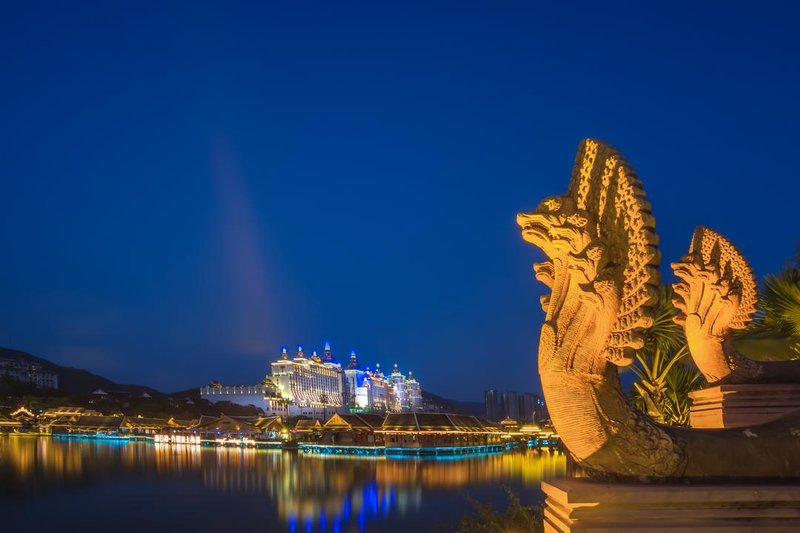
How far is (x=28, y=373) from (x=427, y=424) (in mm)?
124196

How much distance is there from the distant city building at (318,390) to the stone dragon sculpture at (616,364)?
108 metres

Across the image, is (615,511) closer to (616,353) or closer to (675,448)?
(675,448)

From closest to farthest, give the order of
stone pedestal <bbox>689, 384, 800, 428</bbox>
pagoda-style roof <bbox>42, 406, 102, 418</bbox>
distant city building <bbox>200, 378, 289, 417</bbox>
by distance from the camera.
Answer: stone pedestal <bbox>689, 384, 800, 428</bbox>
pagoda-style roof <bbox>42, 406, 102, 418</bbox>
distant city building <bbox>200, 378, 289, 417</bbox>

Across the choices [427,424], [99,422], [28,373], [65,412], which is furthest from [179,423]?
[28,373]

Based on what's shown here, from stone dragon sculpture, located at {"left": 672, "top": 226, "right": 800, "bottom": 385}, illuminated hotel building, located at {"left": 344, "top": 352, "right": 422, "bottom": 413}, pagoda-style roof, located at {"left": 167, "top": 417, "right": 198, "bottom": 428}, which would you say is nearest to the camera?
stone dragon sculpture, located at {"left": 672, "top": 226, "right": 800, "bottom": 385}

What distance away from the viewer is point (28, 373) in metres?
145

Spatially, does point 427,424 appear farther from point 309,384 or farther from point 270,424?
point 309,384

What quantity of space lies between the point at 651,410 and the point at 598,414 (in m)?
8.02

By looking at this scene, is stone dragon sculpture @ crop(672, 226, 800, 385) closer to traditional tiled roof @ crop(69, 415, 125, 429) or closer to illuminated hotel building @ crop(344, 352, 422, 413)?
traditional tiled roof @ crop(69, 415, 125, 429)

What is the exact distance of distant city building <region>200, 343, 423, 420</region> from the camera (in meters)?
114

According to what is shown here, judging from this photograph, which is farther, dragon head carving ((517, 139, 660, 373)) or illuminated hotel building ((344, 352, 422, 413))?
illuminated hotel building ((344, 352, 422, 413))

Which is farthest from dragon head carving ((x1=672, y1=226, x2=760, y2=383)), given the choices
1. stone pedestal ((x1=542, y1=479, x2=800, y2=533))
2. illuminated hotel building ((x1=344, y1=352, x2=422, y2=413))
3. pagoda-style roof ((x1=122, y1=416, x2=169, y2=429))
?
illuminated hotel building ((x1=344, y1=352, x2=422, y2=413))

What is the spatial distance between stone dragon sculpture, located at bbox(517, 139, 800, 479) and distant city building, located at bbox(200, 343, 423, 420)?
108 metres

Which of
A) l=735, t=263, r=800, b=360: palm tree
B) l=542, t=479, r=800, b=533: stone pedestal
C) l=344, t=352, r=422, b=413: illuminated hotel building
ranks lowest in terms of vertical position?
l=344, t=352, r=422, b=413: illuminated hotel building
